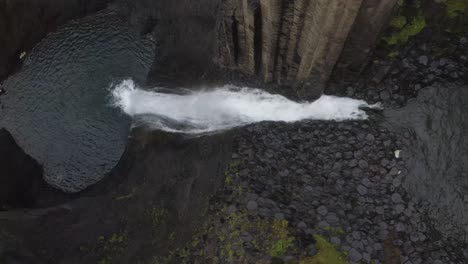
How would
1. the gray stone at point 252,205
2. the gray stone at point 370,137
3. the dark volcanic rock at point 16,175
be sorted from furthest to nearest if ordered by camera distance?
1. the dark volcanic rock at point 16,175
2. the gray stone at point 370,137
3. the gray stone at point 252,205

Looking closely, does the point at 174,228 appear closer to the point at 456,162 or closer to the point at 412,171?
the point at 412,171

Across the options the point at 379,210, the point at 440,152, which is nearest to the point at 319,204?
the point at 379,210

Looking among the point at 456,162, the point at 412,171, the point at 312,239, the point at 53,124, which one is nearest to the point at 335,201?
the point at 312,239

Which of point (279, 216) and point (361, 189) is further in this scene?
point (361, 189)

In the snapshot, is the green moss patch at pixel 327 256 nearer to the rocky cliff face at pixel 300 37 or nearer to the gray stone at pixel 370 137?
the gray stone at pixel 370 137

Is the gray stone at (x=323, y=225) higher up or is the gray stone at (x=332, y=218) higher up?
the gray stone at (x=332, y=218)

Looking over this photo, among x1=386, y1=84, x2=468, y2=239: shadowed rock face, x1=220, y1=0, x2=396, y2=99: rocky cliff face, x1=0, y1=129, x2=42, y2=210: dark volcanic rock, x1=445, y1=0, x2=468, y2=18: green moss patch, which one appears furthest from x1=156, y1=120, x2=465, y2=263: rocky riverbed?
x1=0, y1=129, x2=42, y2=210: dark volcanic rock

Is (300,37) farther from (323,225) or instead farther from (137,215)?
(137,215)

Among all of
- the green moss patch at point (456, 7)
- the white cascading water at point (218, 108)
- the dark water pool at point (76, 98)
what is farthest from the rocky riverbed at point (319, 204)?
the dark water pool at point (76, 98)
